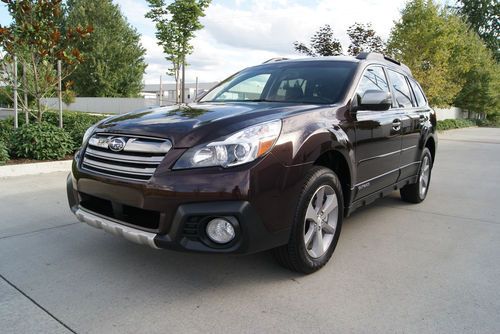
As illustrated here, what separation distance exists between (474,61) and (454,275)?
98.7 ft

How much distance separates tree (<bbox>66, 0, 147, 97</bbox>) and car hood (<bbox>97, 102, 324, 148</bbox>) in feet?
118

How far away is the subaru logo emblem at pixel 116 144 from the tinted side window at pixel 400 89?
3056 mm

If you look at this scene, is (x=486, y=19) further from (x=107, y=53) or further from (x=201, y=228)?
(x=201, y=228)

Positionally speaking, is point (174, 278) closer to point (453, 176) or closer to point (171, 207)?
point (171, 207)

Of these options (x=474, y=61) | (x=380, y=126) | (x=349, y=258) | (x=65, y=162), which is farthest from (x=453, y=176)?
(x=474, y=61)

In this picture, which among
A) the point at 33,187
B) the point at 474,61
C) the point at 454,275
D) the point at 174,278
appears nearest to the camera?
the point at 174,278

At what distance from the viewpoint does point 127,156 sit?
9.02 feet

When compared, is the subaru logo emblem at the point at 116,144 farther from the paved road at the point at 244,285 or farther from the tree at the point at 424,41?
the tree at the point at 424,41

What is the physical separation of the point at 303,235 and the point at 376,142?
1438 millimetres

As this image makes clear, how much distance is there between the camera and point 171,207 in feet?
8.32

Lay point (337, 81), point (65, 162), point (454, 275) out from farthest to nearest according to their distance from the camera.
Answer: point (65, 162) → point (337, 81) → point (454, 275)

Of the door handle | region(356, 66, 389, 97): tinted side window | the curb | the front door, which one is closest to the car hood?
region(356, 66, 389, 97): tinted side window

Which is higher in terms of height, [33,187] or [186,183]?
[186,183]

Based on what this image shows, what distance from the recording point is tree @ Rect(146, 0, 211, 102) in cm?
1683
